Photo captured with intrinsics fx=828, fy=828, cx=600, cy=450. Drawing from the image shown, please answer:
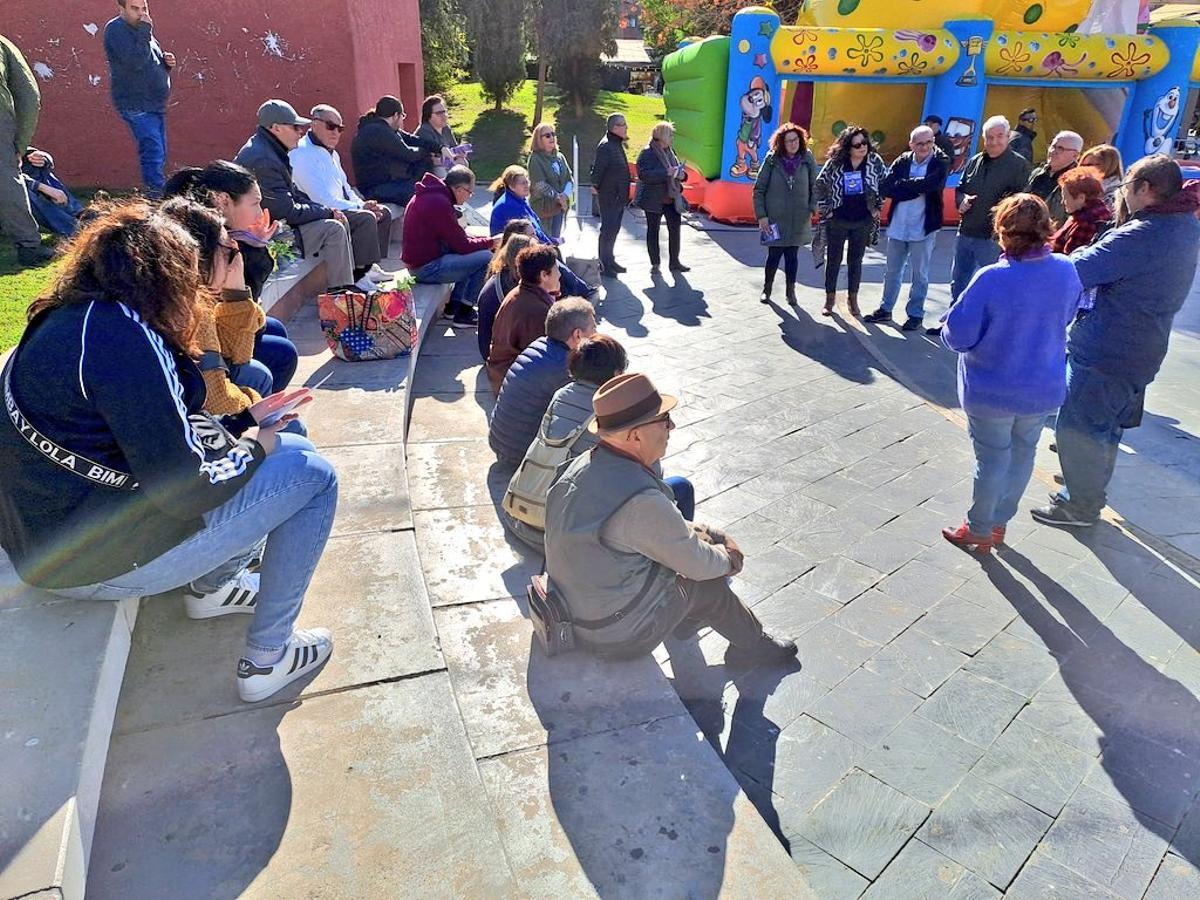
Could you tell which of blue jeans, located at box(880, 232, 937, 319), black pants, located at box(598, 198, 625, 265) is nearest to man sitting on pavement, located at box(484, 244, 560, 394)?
blue jeans, located at box(880, 232, 937, 319)

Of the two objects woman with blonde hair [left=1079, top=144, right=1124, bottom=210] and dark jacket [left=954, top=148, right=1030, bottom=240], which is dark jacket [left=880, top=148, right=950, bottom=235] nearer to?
dark jacket [left=954, top=148, right=1030, bottom=240]

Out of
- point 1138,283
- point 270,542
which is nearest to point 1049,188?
point 1138,283

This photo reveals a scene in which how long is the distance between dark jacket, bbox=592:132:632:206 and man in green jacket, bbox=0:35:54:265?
519 centimetres

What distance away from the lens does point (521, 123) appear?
930 inches

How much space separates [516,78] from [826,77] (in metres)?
14.3

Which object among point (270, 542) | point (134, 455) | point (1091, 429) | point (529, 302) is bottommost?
point (1091, 429)

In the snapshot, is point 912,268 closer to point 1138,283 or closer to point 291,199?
point 1138,283

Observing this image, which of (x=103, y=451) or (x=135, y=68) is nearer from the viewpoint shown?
(x=103, y=451)

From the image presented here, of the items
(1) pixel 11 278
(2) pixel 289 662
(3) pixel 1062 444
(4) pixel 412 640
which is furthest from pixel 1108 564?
(1) pixel 11 278

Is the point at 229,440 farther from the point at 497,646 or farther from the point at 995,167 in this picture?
the point at 995,167

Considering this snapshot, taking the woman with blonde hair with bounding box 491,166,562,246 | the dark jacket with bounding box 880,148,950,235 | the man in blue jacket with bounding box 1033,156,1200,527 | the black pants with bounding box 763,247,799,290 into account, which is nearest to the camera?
the man in blue jacket with bounding box 1033,156,1200,527

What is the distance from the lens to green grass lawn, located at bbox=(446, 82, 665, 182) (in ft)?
Answer: 66.0

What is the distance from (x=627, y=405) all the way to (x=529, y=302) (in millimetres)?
2444

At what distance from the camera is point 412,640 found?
9.15 ft
